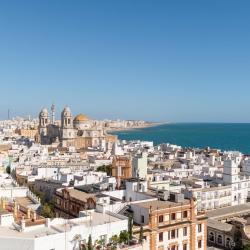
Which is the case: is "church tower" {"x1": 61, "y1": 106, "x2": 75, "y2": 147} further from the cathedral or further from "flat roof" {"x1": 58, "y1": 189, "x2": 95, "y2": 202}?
"flat roof" {"x1": 58, "y1": 189, "x2": 95, "y2": 202}

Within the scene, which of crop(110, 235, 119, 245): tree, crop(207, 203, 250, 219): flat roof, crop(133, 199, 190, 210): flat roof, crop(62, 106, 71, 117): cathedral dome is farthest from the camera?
crop(62, 106, 71, 117): cathedral dome

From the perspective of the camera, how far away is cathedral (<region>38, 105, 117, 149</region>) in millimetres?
124938

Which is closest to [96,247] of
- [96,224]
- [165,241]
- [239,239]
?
[96,224]

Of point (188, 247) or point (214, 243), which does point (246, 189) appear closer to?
point (214, 243)

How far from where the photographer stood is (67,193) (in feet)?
129

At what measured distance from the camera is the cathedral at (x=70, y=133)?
125m

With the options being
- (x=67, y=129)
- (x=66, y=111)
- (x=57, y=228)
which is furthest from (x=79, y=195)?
(x=66, y=111)

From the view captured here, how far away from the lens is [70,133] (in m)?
126

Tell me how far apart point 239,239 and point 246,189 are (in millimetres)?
22317

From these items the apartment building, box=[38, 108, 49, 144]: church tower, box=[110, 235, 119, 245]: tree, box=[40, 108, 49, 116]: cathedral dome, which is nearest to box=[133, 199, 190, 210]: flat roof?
the apartment building

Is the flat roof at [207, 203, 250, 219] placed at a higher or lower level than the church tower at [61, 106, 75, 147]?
lower

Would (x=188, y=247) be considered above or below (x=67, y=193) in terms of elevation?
below

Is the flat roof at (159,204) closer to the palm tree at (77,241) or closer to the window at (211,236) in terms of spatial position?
the palm tree at (77,241)

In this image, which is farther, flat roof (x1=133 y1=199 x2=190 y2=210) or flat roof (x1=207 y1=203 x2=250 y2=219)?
flat roof (x1=207 y1=203 x2=250 y2=219)
